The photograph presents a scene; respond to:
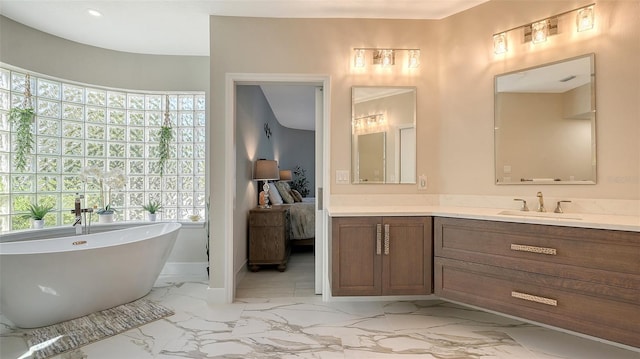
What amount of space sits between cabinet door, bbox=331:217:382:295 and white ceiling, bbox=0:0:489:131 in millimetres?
1902

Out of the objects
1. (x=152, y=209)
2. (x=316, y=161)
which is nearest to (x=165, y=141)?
(x=152, y=209)

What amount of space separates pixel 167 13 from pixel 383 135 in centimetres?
235

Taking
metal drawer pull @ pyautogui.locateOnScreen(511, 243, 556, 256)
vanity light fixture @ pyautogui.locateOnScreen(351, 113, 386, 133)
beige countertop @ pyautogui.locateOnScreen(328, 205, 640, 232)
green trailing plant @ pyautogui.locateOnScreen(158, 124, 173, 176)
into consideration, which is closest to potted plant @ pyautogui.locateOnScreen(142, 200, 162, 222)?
green trailing plant @ pyautogui.locateOnScreen(158, 124, 173, 176)

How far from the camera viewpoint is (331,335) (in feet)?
6.90

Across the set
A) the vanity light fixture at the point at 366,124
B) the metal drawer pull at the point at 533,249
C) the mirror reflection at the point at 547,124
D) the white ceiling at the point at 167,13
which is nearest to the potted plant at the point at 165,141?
the white ceiling at the point at 167,13

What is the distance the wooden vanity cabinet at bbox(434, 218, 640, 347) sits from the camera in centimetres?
158

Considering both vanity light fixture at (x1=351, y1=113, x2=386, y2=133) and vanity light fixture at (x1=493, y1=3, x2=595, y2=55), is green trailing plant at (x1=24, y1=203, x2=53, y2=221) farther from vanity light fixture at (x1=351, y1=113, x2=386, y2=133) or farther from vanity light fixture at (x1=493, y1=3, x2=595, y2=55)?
vanity light fixture at (x1=493, y1=3, x2=595, y2=55)

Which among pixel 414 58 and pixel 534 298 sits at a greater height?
pixel 414 58

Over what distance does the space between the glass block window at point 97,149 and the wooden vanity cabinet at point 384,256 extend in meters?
2.37

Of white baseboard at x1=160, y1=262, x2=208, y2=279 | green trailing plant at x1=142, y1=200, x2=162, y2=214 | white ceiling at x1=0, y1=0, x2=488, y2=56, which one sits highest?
white ceiling at x1=0, y1=0, x2=488, y2=56

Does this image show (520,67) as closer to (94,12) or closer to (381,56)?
(381,56)

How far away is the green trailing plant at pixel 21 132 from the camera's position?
9.53ft

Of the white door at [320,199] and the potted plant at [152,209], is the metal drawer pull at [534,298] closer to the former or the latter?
the white door at [320,199]

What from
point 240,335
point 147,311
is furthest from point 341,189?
point 147,311
